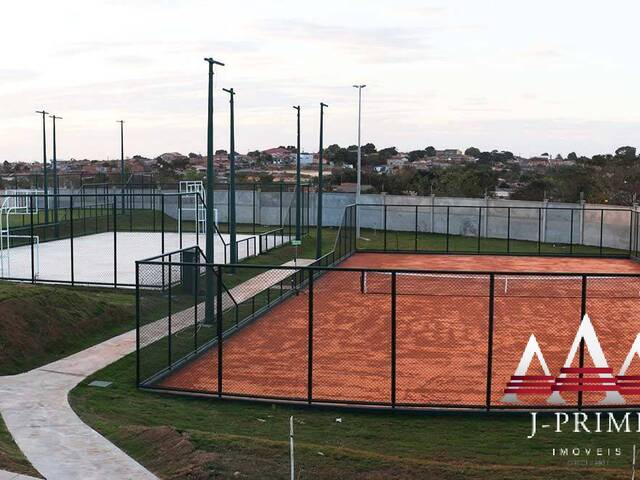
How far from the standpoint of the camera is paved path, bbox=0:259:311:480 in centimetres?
1041

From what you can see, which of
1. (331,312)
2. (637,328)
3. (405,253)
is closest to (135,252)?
(405,253)

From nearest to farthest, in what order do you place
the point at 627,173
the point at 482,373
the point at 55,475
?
the point at 55,475, the point at 482,373, the point at 627,173

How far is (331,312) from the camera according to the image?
83.2 feet

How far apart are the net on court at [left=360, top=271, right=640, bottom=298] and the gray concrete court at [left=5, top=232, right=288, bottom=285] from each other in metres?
7.53

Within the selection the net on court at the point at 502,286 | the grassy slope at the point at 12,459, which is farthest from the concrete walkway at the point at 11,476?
the net on court at the point at 502,286

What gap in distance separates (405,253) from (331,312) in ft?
65.7

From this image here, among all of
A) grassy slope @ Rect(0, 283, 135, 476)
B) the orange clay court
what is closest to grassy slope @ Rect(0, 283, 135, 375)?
grassy slope @ Rect(0, 283, 135, 476)

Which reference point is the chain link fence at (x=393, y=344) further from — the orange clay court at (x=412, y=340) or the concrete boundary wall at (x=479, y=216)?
the concrete boundary wall at (x=479, y=216)

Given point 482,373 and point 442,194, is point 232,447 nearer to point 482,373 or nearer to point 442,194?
point 482,373

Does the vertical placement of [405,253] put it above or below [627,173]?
below

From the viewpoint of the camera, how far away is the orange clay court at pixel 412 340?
1623 centimetres

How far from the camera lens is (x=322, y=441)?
1217 centimetres

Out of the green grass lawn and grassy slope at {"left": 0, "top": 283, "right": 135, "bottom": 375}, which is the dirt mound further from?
grassy slope at {"left": 0, "top": 283, "right": 135, "bottom": 375}

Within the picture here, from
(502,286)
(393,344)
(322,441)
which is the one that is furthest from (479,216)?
(322,441)
